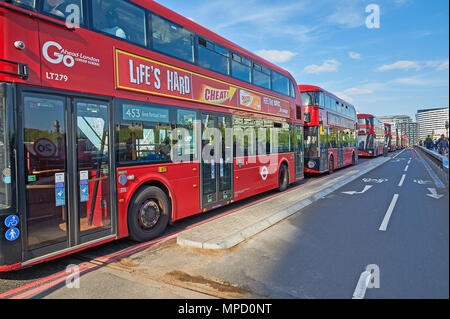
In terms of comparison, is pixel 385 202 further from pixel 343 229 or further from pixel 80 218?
pixel 80 218

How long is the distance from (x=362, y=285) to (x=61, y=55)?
5172 millimetres

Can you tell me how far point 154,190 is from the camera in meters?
5.75

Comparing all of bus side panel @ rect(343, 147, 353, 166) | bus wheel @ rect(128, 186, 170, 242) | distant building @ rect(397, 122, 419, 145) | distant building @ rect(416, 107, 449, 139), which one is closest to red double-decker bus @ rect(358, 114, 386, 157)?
distant building @ rect(416, 107, 449, 139)

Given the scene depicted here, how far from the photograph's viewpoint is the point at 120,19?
17.1 ft

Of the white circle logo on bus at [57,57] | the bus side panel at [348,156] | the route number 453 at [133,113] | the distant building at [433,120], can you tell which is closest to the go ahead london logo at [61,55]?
the white circle logo on bus at [57,57]

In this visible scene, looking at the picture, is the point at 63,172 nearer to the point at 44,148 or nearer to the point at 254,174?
the point at 44,148

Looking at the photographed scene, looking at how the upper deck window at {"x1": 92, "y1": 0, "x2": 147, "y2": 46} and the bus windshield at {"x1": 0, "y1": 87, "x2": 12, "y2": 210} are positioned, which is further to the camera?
the upper deck window at {"x1": 92, "y1": 0, "x2": 147, "y2": 46}

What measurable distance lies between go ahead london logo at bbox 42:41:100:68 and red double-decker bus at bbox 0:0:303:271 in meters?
0.01

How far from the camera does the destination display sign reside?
17.3 ft

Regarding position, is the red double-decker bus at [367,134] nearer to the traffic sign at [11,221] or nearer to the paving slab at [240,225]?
the paving slab at [240,225]

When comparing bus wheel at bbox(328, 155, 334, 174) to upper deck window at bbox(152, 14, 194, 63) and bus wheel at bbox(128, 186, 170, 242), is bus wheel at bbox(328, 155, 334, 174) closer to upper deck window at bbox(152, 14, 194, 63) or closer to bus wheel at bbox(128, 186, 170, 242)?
upper deck window at bbox(152, 14, 194, 63)

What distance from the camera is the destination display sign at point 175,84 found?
526 cm
